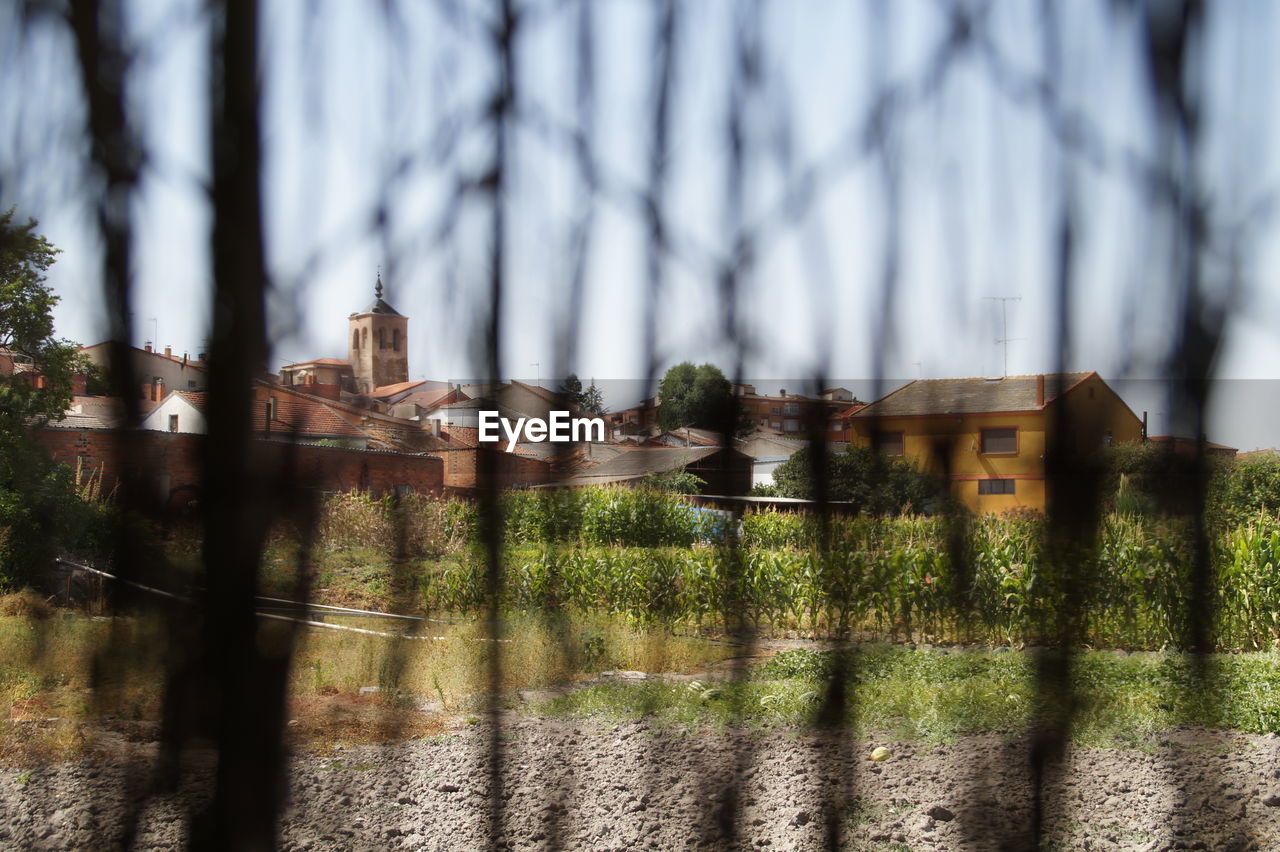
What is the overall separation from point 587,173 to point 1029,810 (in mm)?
760

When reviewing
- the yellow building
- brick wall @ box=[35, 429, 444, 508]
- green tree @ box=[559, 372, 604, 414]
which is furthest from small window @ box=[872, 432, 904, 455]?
brick wall @ box=[35, 429, 444, 508]

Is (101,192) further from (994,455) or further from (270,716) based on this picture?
(994,455)

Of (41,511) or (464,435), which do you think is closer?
(464,435)

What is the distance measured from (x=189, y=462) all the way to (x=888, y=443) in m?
0.71

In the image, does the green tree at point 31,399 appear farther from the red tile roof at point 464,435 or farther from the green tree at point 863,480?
the green tree at point 863,480

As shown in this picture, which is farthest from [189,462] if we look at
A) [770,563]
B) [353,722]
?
[770,563]

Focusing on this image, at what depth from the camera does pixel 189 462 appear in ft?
2.97

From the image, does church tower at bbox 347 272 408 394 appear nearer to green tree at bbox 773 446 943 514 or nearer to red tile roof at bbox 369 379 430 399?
red tile roof at bbox 369 379 430 399

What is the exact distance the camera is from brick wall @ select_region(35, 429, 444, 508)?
867mm

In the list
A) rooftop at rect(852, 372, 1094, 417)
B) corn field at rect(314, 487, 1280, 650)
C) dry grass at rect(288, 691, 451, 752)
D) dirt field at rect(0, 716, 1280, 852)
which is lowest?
dirt field at rect(0, 716, 1280, 852)

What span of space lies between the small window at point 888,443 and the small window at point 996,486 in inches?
3.2

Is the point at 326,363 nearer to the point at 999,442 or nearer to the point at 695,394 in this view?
the point at 695,394

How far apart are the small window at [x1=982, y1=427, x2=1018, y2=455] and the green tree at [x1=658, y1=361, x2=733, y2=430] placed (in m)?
0.24

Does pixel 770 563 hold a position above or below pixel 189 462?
below
